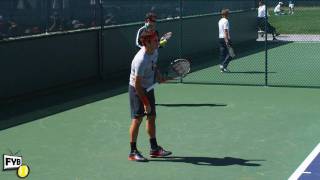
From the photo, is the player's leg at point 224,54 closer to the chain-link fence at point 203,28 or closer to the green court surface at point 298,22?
the chain-link fence at point 203,28

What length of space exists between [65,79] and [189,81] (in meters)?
3.31

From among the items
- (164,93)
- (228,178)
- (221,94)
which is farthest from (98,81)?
(228,178)

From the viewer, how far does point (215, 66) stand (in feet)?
66.9

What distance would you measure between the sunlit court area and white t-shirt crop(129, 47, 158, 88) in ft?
0.07

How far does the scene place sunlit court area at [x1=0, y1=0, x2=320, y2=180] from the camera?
8.83 m

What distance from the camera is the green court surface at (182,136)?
339 inches

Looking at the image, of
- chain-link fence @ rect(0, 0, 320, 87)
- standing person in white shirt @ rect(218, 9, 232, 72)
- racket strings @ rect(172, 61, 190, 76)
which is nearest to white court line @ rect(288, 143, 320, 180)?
racket strings @ rect(172, 61, 190, 76)

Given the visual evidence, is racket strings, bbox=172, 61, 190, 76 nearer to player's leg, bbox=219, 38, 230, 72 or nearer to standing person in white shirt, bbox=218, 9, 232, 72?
standing person in white shirt, bbox=218, 9, 232, 72

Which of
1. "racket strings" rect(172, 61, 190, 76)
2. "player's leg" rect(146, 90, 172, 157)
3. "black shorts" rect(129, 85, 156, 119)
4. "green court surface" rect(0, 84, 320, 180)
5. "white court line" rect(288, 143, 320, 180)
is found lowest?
"green court surface" rect(0, 84, 320, 180)

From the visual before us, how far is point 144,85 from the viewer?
29.1ft

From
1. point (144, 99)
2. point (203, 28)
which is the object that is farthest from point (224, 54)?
point (144, 99)

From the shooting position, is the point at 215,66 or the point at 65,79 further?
the point at 215,66

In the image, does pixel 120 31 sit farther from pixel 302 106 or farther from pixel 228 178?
pixel 228 178

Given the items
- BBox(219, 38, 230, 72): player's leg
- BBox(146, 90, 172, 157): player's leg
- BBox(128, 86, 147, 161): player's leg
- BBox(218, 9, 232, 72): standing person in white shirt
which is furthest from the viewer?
BBox(219, 38, 230, 72): player's leg
